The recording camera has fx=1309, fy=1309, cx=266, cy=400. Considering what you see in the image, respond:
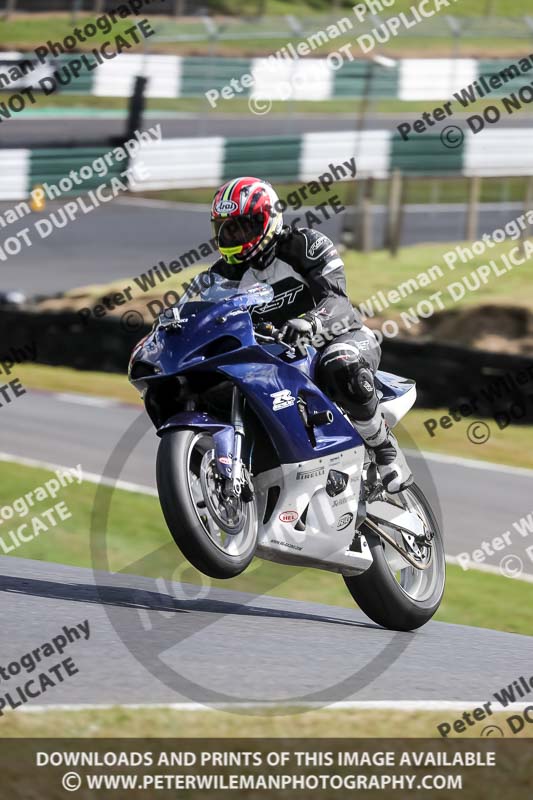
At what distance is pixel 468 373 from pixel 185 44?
22028mm

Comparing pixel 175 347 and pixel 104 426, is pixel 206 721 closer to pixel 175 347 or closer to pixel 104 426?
pixel 175 347

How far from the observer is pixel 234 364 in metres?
5.37

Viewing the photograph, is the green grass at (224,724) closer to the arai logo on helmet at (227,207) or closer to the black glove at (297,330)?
the black glove at (297,330)

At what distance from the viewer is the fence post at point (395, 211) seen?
18622mm

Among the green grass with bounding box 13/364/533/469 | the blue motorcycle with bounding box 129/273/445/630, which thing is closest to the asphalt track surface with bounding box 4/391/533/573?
the green grass with bounding box 13/364/533/469

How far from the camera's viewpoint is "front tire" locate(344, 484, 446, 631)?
6.29 metres

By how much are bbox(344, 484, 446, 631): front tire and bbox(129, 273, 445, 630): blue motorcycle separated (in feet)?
0.60

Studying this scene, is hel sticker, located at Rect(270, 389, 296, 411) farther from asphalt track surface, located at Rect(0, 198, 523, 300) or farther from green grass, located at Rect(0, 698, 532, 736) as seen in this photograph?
asphalt track surface, located at Rect(0, 198, 523, 300)

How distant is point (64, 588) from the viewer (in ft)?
21.6

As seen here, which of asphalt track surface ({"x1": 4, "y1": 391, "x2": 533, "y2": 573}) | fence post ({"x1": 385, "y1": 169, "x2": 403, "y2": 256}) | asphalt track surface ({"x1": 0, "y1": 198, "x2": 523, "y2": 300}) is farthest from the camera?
asphalt track surface ({"x1": 0, "y1": 198, "x2": 523, "y2": 300})

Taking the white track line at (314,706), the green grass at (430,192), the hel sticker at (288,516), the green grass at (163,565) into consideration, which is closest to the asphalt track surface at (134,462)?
the green grass at (163,565)

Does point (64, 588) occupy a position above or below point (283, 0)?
above

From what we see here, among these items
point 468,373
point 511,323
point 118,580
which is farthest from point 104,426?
point 118,580
